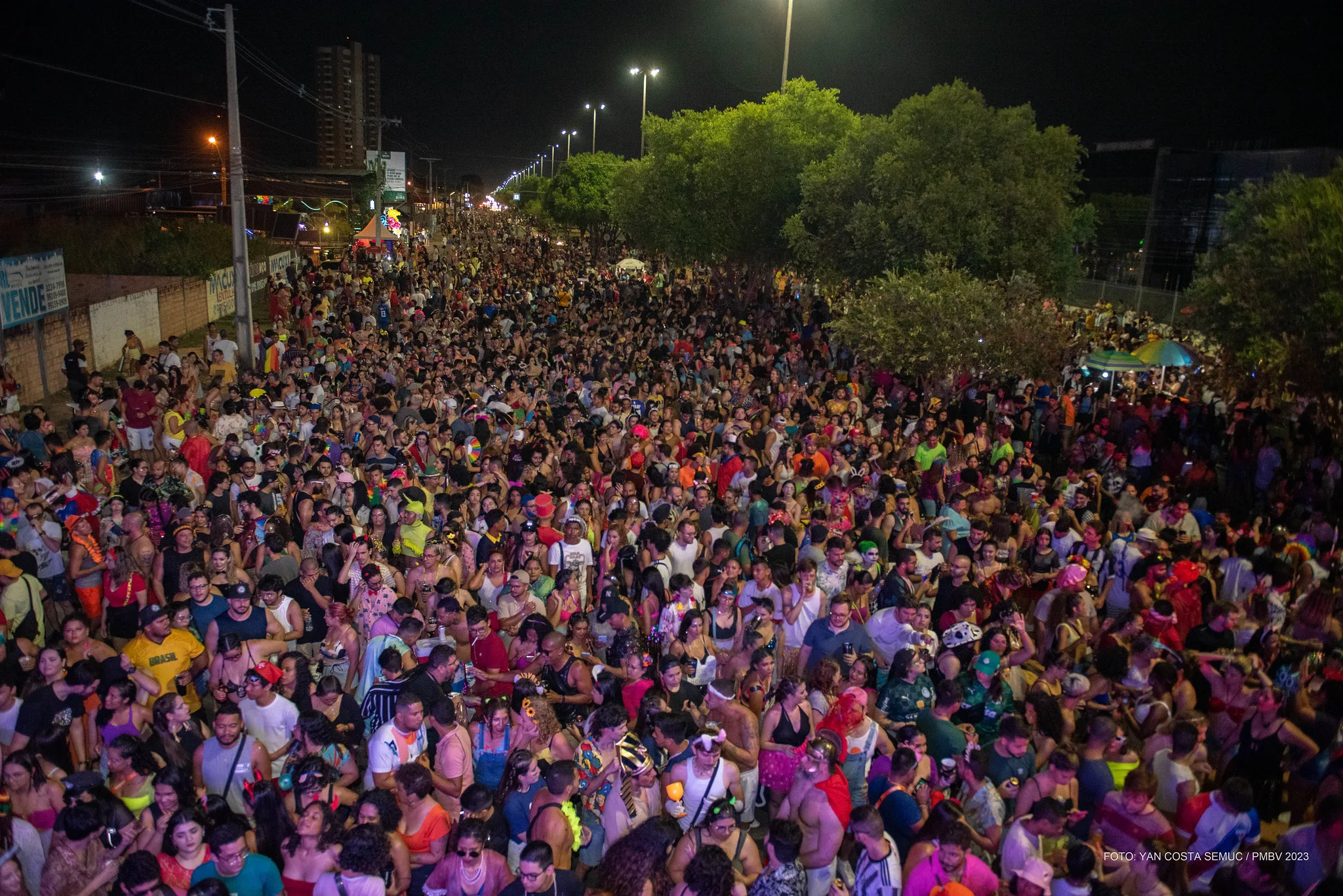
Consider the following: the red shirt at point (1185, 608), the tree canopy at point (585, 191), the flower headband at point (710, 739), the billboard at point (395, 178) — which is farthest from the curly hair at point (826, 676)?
the billboard at point (395, 178)

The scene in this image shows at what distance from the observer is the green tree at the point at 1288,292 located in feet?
40.4

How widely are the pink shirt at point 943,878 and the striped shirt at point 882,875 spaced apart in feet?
0.22

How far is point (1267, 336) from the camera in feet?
43.8

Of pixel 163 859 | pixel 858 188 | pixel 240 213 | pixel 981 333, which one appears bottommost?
pixel 163 859

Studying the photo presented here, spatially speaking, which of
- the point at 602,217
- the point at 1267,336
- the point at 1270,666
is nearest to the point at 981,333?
the point at 1267,336

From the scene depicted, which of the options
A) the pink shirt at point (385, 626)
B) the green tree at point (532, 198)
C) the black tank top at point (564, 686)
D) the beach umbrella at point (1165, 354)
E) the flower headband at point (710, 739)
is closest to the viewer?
the flower headband at point (710, 739)

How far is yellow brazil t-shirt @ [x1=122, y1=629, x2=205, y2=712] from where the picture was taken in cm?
574

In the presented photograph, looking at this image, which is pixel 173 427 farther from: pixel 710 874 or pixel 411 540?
pixel 710 874

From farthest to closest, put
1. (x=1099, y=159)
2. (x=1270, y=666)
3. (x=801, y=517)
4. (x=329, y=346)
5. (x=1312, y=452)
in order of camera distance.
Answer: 1. (x=1099, y=159)
2. (x=329, y=346)
3. (x=1312, y=452)
4. (x=801, y=517)
5. (x=1270, y=666)

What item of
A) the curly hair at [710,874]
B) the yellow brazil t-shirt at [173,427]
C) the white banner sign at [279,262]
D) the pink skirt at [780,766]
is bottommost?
the pink skirt at [780,766]

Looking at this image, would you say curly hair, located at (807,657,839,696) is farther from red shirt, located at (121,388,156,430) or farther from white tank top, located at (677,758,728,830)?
red shirt, located at (121,388,156,430)

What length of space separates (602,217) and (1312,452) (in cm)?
5182

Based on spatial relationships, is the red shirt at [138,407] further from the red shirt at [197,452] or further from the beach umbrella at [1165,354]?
the beach umbrella at [1165,354]

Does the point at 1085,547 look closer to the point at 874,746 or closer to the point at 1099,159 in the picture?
the point at 874,746
